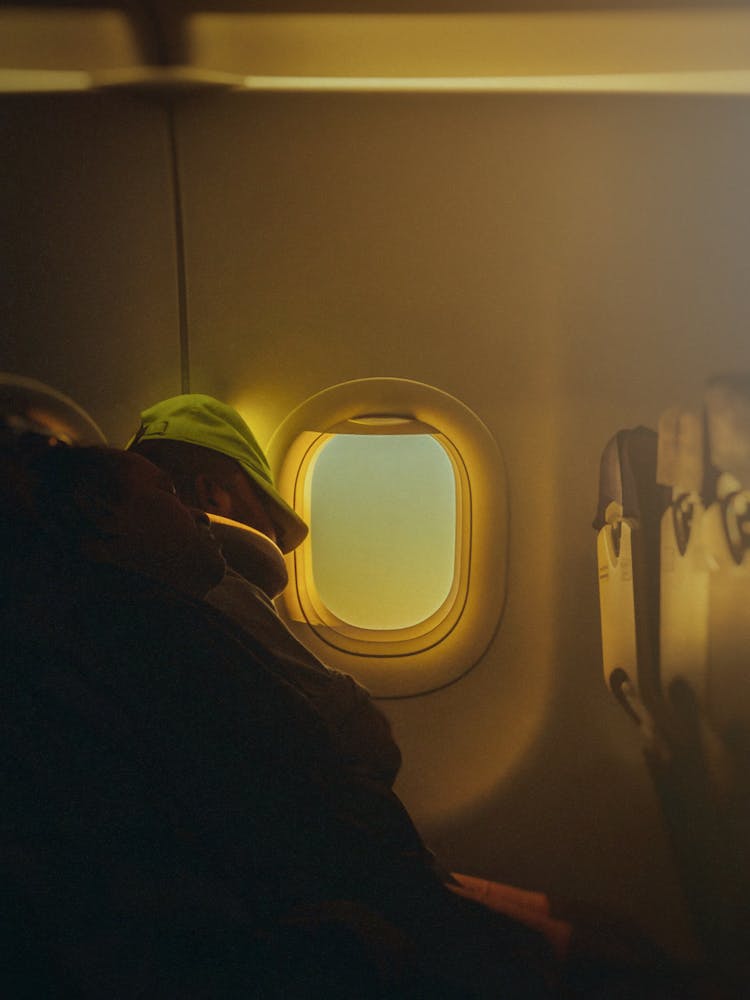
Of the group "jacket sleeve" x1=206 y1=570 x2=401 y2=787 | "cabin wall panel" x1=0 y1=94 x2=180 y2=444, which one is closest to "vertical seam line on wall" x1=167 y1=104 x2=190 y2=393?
"cabin wall panel" x1=0 y1=94 x2=180 y2=444

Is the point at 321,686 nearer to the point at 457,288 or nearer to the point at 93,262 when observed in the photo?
the point at 457,288

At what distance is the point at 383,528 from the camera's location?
4.91ft

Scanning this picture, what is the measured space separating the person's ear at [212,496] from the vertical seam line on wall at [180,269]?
202 mm

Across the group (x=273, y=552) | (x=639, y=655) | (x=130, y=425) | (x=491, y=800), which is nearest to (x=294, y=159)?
(x=130, y=425)

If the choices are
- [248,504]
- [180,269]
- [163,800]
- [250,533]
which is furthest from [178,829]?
[180,269]

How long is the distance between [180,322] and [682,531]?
89 centimetres

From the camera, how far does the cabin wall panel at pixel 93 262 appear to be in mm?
1390

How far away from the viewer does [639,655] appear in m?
1.36

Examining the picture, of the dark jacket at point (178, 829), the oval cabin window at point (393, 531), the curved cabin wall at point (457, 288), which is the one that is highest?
the curved cabin wall at point (457, 288)

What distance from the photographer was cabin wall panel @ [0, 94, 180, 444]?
139 cm

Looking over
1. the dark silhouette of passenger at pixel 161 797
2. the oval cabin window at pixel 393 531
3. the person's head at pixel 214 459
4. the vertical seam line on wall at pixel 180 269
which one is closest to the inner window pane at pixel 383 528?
the oval cabin window at pixel 393 531

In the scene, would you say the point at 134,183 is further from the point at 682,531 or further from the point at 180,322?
the point at 682,531

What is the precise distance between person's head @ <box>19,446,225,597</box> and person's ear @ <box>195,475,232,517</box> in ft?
1.00

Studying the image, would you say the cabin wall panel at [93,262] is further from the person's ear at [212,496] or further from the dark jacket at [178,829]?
the dark jacket at [178,829]
